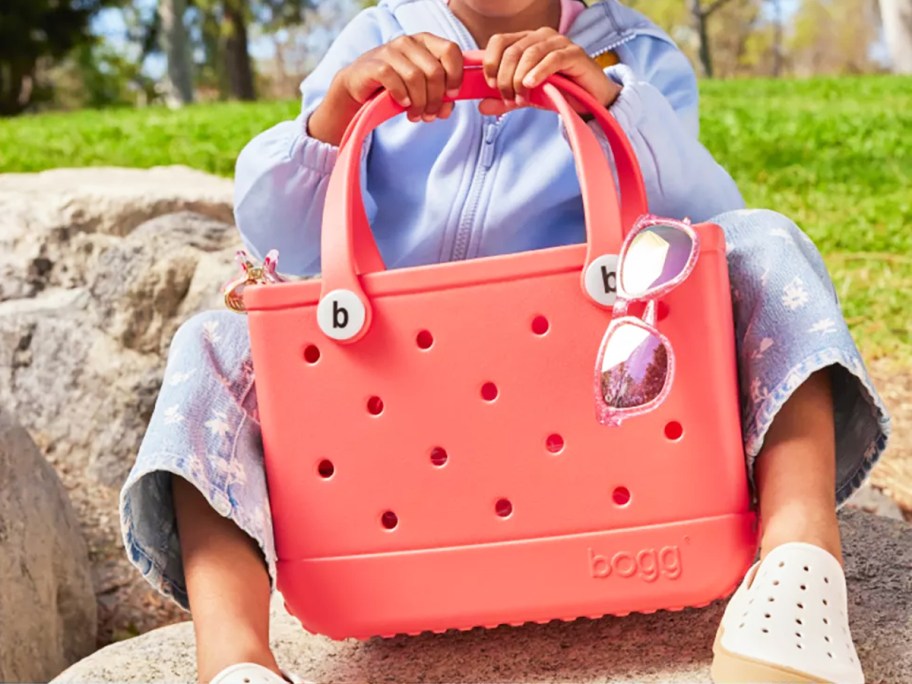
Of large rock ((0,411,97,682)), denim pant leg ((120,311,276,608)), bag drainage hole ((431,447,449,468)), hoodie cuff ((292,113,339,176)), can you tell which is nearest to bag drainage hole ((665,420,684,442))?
bag drainage hole ((431,447,449,468))

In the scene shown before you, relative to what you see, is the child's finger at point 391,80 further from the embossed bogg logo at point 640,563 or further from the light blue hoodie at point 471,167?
the embossed bogg logo at point 640,563

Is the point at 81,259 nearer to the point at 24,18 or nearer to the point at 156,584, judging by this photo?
the point at 156,584

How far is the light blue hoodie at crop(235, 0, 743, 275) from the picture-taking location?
1628 millimetres

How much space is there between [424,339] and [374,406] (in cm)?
10

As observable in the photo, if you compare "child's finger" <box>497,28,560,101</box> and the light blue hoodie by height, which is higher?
"child's finger" <box>497,28,560,101</box>

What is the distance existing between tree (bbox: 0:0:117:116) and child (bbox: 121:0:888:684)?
52.3ft

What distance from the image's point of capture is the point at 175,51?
14672mm

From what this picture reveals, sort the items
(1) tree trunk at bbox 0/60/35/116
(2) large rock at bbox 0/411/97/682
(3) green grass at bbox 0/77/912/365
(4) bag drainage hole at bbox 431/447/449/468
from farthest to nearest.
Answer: (1) tree trunk at bbox 0/60/35/116, (3) green grass at bbox 0/77/912/365, (2) large rock at bbox 0/411/97/682, (4) bag drainage hole at bbox 431/447/449/468

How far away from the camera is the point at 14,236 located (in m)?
3.26

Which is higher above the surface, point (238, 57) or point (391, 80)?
point (238, 57)

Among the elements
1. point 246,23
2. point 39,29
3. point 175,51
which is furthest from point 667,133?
point 246,23

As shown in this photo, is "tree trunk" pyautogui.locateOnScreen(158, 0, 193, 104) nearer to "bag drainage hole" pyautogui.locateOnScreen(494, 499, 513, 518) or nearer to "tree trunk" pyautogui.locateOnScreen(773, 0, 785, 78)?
"bag drainage hole" pyautogui.locateOnScreen(494, 499, 513, 518)

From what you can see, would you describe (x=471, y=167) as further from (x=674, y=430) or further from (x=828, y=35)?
(x=828, y=35)

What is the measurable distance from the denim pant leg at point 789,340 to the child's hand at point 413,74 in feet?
1.36
